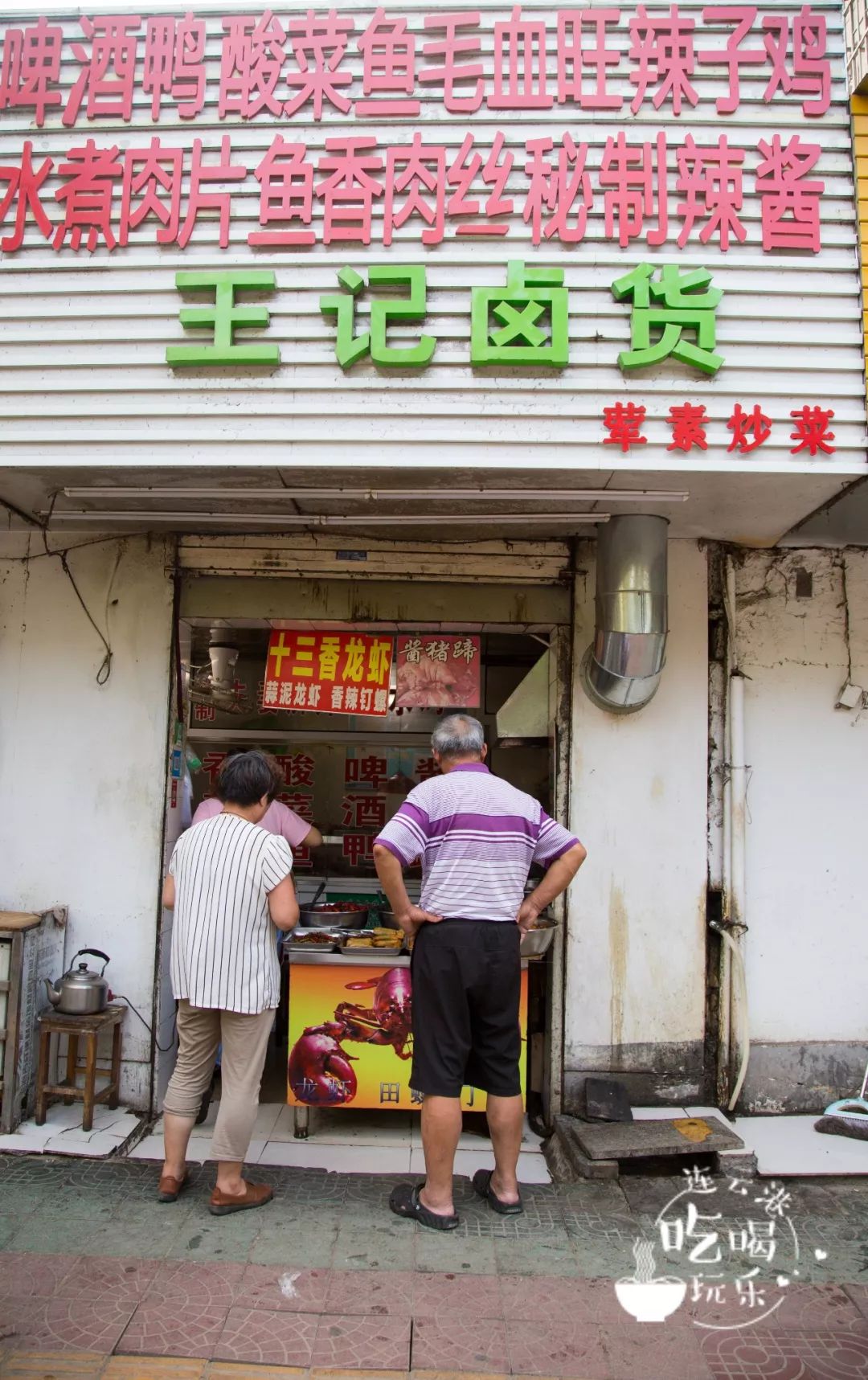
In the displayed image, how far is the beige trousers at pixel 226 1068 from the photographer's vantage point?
12.4 feet

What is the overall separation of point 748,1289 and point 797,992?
2152 mm

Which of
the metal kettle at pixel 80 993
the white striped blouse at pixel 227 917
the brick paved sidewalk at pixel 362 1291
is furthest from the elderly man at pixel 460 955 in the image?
the metal kettle at pixel 80 993

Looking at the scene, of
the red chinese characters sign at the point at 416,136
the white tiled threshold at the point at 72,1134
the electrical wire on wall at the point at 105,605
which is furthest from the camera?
the electrical wire on wall at the point at 105,605

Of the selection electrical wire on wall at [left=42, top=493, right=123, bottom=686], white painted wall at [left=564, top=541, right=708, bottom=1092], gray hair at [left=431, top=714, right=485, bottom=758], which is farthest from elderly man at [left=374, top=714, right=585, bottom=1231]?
electrical wire on wall at [left=42, top=493, right=123, bottom=686]

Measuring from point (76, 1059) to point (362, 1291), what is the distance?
2452mm

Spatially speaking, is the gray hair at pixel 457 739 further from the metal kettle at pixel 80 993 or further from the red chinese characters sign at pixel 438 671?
the metal kettle at pixel 80 993

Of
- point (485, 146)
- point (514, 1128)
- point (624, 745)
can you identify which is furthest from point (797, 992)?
point (485, 146)

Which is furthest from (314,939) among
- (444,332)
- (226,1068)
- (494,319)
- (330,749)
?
(494,319)

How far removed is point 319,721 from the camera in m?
8.08

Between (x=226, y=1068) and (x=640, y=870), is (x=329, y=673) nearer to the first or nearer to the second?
(x=640, y=870)

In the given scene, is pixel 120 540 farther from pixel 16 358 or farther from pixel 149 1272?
pixel 149 1272

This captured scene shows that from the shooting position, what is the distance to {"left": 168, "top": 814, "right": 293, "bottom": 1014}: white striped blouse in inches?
148

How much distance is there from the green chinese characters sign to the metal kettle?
11.1ft

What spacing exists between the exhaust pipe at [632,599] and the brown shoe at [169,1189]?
3409mm
